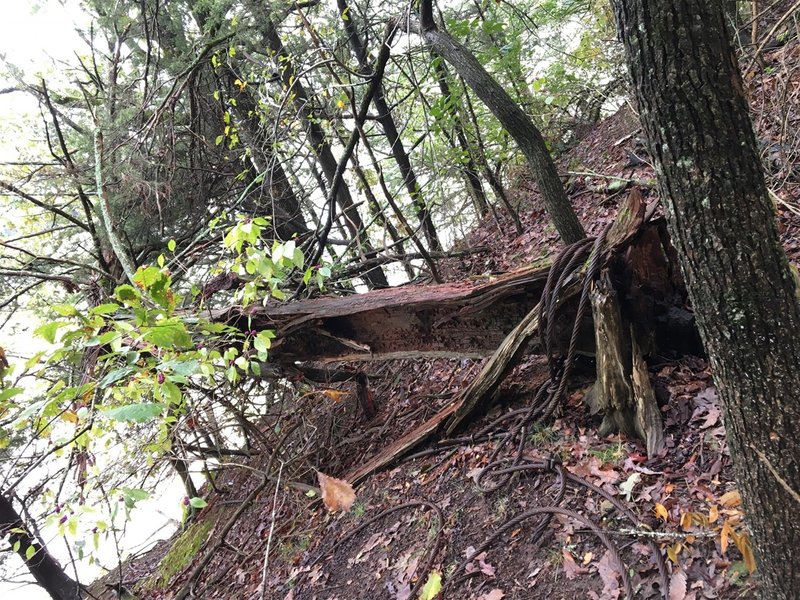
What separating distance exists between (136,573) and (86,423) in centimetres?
476

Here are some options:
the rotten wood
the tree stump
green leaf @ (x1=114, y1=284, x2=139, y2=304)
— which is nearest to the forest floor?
the tree stump

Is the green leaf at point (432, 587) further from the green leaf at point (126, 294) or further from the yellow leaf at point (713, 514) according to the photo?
the green leaf at point (126, 294)

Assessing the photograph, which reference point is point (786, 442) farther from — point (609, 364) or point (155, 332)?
point (155, 332)

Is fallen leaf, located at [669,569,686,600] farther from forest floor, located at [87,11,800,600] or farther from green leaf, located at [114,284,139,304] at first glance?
green leaf, located at [114,284,139,304]

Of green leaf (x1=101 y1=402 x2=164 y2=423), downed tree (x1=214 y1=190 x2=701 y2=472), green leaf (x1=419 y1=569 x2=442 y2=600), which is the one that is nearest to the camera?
green leaf (x1=101 y1=402 x2=164 y2=423)

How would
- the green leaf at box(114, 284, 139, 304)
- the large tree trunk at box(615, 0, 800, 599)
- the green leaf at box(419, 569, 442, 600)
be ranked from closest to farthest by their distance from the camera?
the large tree trunk at box(615, 0, 800, 599) < the green leaf at box(114, 284, 139, 304) < the green leaf at box(419, 569, 442, 600)

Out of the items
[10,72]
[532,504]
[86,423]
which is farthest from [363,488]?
[10,72]

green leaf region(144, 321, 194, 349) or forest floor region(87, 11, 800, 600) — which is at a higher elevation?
green leaf region(144, 321, 194, 349)

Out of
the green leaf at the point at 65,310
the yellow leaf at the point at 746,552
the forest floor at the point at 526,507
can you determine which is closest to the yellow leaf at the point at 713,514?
the forest floor at the point at 526,507

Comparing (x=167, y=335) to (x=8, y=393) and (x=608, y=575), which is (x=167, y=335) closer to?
(x=8, y=393)

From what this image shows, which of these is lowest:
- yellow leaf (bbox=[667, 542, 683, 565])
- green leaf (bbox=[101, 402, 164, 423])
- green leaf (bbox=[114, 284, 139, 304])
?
yellow leaf (bbox=[667, 542, 683, 565])

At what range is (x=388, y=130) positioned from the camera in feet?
26.6

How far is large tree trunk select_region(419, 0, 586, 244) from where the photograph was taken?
4.29 metres

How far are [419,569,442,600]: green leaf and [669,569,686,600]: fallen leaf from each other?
3.84ft
